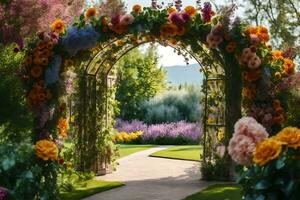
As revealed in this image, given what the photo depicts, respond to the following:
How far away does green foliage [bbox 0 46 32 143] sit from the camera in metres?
7.41

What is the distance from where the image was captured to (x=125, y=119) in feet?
69.9

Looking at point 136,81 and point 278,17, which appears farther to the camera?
point 136,81

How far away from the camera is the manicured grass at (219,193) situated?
24.0ft

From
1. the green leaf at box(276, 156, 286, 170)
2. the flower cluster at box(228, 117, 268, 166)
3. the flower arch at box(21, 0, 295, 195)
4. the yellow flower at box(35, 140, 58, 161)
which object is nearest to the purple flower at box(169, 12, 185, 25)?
the flower arch at box(21, 0, 295, 195)

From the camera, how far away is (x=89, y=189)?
816 centimetres

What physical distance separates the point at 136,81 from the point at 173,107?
3405 millimetres

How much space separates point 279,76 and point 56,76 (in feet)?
10.3

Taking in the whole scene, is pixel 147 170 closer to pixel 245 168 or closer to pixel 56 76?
pixel 56 76

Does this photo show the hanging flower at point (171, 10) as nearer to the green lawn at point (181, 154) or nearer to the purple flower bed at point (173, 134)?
the green lawn at point (181, 154)

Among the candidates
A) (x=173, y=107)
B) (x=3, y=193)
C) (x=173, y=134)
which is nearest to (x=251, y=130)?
(x=3, y=193)

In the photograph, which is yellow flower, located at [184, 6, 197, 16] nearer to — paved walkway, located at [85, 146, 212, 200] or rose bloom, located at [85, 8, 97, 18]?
rose bloom, located at [85, 8, 97, 18]

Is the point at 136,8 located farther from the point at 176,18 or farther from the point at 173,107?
the point at 173,107

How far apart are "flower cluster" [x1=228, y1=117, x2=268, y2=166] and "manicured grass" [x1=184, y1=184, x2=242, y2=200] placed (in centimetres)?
334

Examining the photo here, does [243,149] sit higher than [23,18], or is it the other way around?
[23,18]
